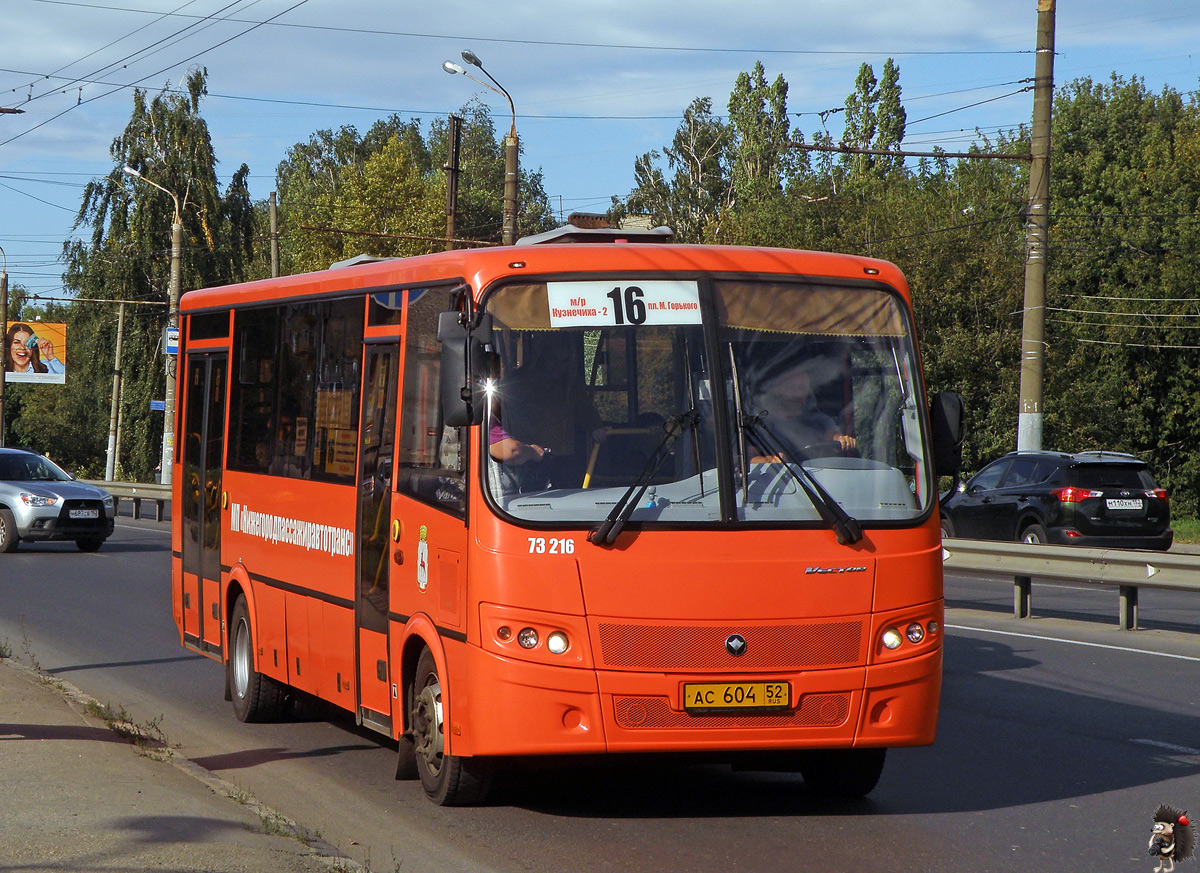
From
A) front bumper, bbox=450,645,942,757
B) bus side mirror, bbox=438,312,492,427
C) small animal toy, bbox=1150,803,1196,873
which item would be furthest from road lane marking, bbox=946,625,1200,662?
bus side mirror, bbox=438,312,492,427

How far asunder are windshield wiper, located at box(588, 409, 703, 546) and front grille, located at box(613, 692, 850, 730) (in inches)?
27.1

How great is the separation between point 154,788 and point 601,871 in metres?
2.19

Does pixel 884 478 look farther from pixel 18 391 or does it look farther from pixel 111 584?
pixel 18 391

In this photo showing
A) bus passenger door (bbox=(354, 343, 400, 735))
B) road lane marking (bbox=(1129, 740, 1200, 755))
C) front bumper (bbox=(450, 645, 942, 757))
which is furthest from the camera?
road lane marking (bbox=(1129, 740, 1200, 755))

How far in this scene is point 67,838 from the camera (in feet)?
19.7

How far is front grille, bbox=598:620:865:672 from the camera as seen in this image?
6.64 m

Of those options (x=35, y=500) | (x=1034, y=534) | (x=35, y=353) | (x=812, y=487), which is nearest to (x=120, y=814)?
(x=812, y=487)

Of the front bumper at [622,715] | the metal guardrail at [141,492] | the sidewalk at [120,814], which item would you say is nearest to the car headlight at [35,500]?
the metal guardrail at [141,492]

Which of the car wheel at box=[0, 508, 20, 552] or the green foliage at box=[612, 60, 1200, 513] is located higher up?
the green foliage at box=[612, 60, 1200, 513]

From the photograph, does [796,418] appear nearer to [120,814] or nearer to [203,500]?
[120,814]

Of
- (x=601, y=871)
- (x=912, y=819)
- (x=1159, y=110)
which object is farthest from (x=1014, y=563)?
(x=1159, y=110)

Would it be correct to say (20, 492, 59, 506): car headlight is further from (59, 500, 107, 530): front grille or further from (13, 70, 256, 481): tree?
(13, 70, 256, 481): tree

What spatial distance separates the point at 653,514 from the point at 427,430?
131cm

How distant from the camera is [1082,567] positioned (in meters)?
15.9
